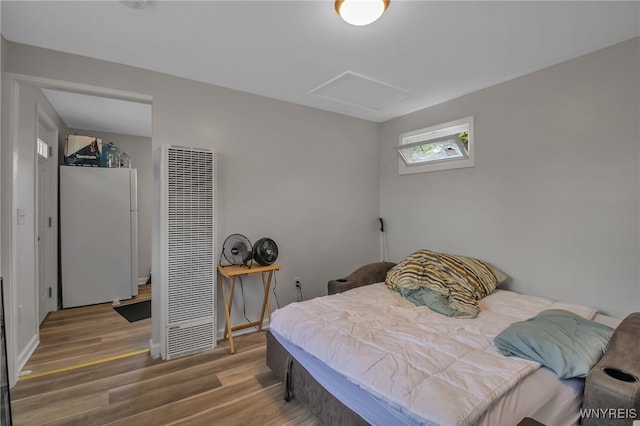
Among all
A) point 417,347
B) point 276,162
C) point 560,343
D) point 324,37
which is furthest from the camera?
point 276,162

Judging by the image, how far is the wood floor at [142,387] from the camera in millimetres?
1901

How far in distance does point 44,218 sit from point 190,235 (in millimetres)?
2256

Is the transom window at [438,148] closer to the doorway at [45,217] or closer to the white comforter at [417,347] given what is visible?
the white comforter at [417,347]

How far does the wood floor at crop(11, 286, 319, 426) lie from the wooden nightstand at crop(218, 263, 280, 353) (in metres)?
0.14

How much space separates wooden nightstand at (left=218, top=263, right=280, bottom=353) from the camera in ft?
9.10

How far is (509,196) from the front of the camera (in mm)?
2926

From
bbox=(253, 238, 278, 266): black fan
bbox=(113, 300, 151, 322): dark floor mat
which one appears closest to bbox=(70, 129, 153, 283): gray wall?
bbox=(113, 300, 151, 322): dark floor mat

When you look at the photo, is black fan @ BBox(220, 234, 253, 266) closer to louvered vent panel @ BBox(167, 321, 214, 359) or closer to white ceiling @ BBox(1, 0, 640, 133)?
louvered vent panel @ BBox(167, 321, 214, 359)

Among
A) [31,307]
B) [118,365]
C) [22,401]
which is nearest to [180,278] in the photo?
[118,365]

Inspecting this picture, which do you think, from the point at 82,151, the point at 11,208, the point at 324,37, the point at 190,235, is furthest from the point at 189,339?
the point at 82,151

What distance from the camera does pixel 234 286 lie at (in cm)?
302

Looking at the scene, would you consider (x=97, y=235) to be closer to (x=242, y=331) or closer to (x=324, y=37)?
(x=242, y=331)

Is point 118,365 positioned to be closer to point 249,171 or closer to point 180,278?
point 180,278

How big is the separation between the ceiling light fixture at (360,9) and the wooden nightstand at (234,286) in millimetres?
2143
